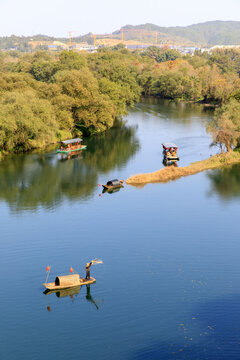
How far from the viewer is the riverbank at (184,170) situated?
209 feet

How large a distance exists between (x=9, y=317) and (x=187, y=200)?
30802mm

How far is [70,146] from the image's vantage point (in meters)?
81.1

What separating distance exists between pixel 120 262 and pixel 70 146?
4468cm

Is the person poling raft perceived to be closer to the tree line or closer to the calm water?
the calm water

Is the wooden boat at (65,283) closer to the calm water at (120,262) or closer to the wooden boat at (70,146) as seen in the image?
the calm water at (120,262)

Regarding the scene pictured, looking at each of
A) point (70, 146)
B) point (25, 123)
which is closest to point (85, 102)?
point (70, 146)

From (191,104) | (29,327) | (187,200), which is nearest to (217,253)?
(187,200)

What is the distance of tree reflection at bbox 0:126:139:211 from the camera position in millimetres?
56406

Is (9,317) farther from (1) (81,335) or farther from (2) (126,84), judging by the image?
(2) (126,84)

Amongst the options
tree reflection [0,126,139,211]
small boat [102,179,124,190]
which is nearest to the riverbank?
small boat [102,179,124,190]

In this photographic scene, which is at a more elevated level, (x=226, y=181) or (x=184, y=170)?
(x=184, y=170)

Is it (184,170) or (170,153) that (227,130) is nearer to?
(170,153)

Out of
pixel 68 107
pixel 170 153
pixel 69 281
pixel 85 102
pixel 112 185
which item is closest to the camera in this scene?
pixel 69 281

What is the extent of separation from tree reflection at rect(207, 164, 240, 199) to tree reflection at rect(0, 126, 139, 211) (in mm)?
16707
